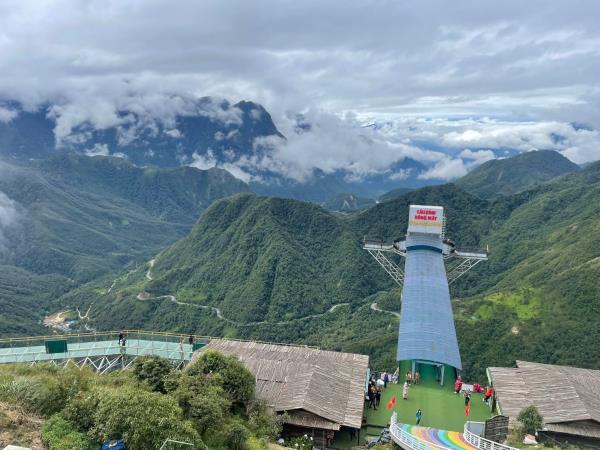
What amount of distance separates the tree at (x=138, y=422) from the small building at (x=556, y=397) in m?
25.0

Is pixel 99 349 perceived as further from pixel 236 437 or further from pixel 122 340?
pixel 236 437

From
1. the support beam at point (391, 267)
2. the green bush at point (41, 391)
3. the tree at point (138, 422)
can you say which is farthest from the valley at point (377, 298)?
the green bush at point (41, 391)

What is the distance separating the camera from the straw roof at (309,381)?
38188 mm

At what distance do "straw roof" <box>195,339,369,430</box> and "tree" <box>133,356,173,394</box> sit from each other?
811cm

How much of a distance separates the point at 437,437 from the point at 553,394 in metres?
11.6

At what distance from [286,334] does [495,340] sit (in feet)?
234

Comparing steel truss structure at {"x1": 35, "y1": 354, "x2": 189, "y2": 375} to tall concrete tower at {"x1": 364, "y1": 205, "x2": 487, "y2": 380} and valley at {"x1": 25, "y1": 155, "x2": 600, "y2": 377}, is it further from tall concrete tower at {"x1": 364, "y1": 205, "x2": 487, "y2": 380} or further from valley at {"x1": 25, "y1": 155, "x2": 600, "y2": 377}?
valley at {"x1": 25, "y1": 155, "x2": 600, "y2": 377}

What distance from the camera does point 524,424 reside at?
36.2m

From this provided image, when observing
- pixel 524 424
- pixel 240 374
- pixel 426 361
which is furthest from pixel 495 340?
pixel 240 374

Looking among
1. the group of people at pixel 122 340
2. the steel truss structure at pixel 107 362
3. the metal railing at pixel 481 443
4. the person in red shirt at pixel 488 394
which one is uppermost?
the group of people at pixel 122 340

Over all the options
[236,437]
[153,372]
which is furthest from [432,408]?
[153,372]

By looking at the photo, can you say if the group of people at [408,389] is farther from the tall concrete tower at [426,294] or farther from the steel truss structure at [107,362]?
the steel truss structure at [107,362]

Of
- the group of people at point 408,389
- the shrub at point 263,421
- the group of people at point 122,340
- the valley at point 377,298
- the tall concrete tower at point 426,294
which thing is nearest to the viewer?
the shrub at point 263,421

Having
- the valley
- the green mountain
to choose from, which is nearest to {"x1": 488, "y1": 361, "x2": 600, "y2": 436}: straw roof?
the green mountain
